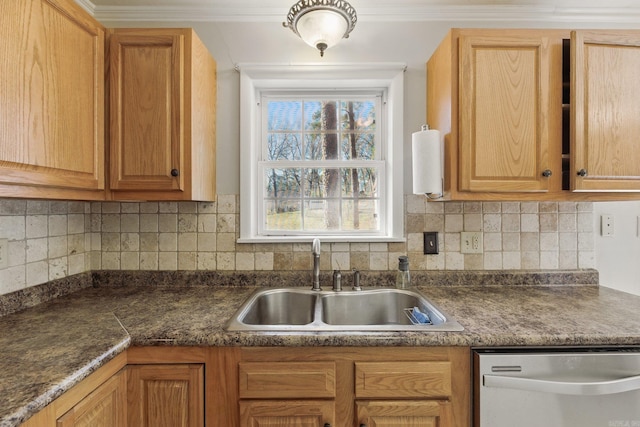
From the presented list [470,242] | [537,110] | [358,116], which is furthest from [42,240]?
[537,110]

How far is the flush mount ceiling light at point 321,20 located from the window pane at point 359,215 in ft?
2.79

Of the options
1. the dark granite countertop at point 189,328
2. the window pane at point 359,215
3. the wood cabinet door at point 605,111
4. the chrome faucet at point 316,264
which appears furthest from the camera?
the window pane at point 359,215

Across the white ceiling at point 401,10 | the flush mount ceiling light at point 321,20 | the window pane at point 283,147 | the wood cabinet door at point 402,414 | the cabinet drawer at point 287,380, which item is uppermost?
the white ceiling at point 401,10

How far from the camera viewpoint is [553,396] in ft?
3.41

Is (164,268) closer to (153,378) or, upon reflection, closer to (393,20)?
(153,378)

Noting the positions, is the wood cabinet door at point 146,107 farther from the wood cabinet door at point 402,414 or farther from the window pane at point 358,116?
the wood cabinet door at point 402,414

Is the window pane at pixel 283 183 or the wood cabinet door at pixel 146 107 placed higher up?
the wood cabinet door at pixel 146 107

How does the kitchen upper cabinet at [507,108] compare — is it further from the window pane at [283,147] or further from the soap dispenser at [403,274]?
the window pane at [283,147]

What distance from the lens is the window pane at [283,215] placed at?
6.12ft

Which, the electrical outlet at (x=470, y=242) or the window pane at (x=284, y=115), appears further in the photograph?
the window pane at (x=284, y=115)

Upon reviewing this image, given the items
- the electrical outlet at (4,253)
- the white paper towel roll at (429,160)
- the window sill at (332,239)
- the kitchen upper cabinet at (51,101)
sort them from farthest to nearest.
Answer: the window sill at (332,239), the white paper towel roll at (429,160), the electrical outlet at (4,253), the kitchen upper cabinet at (51,101)

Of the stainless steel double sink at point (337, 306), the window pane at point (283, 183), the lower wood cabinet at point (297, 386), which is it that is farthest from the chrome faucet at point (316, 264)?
the lower wood cabinet at point (297, 386)

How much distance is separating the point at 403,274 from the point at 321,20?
4.14 ft

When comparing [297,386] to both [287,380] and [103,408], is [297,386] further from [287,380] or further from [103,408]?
[103,408]
